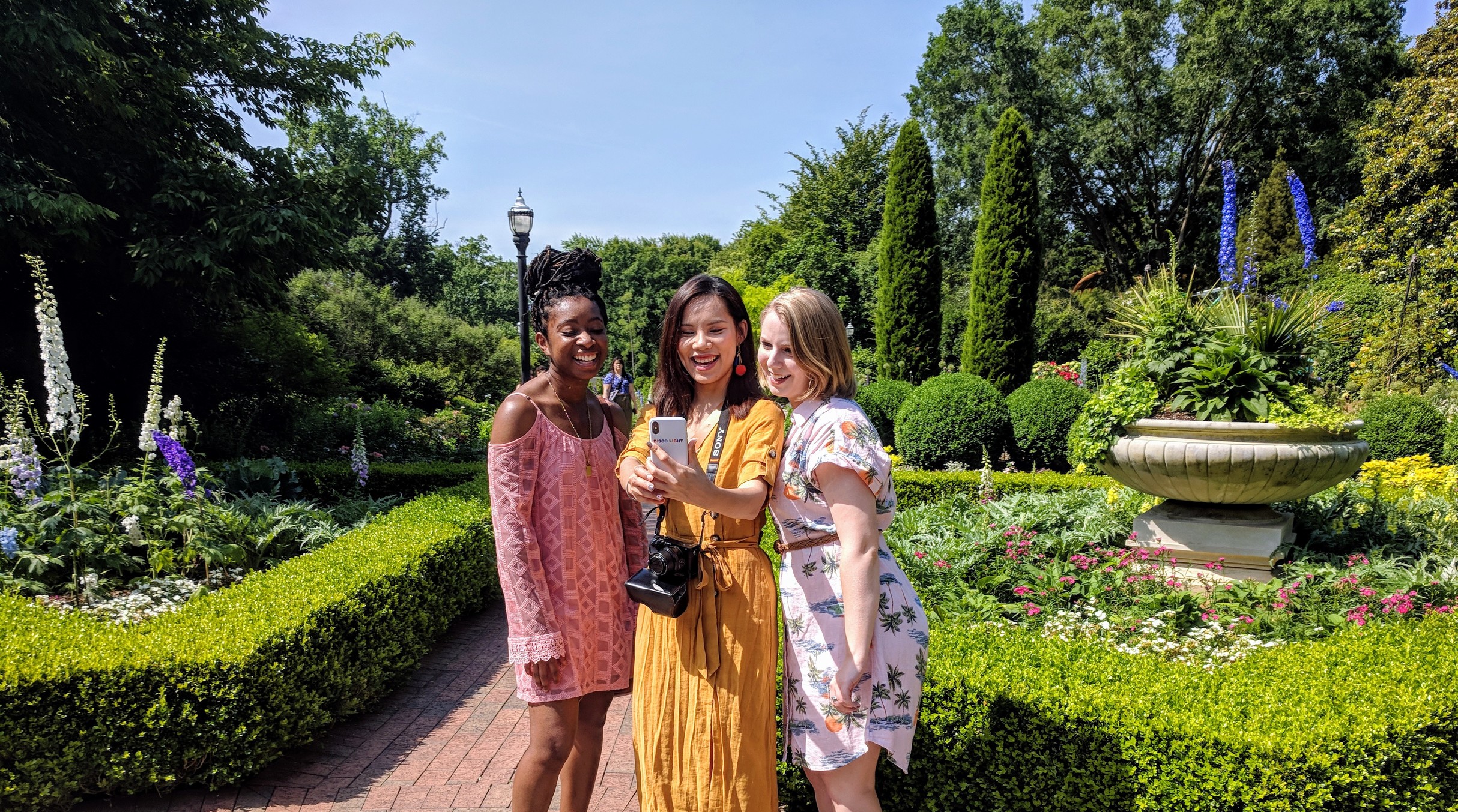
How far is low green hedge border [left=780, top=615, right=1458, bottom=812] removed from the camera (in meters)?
2.29

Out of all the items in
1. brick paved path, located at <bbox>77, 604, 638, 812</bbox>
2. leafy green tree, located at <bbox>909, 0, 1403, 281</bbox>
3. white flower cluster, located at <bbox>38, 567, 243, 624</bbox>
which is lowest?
brick paved path, located at <bbox>77, 604, 638, 812</bbox>

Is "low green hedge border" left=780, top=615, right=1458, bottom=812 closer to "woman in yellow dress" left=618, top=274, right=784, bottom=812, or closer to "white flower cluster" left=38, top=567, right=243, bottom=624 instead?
"woman in yellow dress" left=618, top=274, right=784, bottom=812

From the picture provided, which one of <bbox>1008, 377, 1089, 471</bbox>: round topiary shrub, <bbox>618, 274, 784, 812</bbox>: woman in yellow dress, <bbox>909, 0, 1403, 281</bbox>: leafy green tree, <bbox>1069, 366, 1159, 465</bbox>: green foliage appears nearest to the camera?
<bbox>618, 274, 784, 812</bbox>: woman in yellow dress

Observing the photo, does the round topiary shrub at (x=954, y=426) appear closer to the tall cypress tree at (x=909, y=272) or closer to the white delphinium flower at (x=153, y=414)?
the tall cypress tree at (x=909, y=272)

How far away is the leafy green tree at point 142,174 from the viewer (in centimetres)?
666

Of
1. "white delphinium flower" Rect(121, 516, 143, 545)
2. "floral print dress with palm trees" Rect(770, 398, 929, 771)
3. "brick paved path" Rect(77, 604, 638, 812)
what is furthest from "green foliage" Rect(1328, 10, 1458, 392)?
"white delphinium flower" Rect(121, 516, 143, 545)

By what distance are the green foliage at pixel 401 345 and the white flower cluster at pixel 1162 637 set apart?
1685 centimetres

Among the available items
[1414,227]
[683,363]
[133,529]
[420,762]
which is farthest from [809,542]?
[1414,227]

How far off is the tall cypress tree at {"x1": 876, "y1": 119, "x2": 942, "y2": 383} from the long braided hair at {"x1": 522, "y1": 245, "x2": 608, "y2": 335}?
13.9 metres

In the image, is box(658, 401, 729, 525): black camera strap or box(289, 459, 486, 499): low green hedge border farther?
box(289, 459, 486, 499): low green hedge border

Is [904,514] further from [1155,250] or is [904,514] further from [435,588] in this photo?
[1155,250]

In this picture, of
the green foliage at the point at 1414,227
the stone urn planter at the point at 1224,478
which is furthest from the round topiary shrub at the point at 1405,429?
the stone urn planter at the point at 1224,478

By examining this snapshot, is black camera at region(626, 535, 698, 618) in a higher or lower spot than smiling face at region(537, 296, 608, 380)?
lower

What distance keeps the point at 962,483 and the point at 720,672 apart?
240 inches
